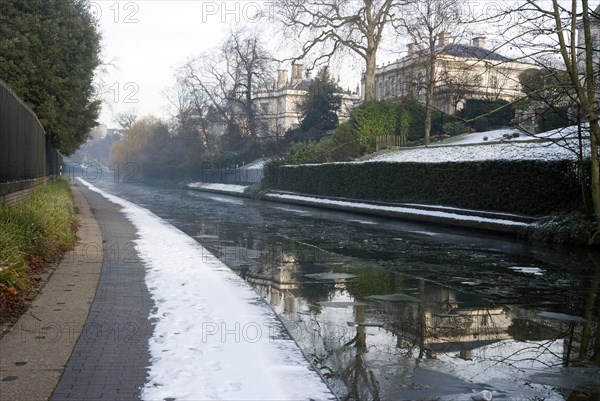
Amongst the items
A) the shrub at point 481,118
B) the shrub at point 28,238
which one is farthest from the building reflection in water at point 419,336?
the shrub at point 481,118

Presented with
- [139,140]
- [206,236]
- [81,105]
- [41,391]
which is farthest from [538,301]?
[139,140]

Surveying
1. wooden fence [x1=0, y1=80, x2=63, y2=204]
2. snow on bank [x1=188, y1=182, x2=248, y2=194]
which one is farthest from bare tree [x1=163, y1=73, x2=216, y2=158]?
wooden fence [x1=0, y1=80, x2=63, y2=204]

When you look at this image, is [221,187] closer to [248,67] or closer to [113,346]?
[248,67]

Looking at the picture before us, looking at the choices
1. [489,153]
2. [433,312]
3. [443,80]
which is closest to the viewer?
[433,312]

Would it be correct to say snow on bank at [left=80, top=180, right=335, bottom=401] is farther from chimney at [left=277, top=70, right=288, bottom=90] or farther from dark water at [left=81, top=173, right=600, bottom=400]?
chimney at [left=277, top=70, right=288, bottom=90]

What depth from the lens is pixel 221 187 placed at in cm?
6378

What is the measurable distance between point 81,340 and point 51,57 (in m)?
20.5

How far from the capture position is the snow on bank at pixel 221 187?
188ft

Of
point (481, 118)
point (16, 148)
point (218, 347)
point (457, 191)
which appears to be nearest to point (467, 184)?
point (457, 191)

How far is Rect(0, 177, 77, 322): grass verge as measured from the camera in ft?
25.6

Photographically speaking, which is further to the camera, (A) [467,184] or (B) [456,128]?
(B) [456,128]

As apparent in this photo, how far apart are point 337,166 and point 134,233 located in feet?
73.7

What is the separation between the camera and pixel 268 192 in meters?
48.5

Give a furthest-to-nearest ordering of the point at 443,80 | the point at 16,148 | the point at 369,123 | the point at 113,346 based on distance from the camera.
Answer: the point at 369,123 < the point at 443,80 < the point at 16,148 < the point at 113,346
